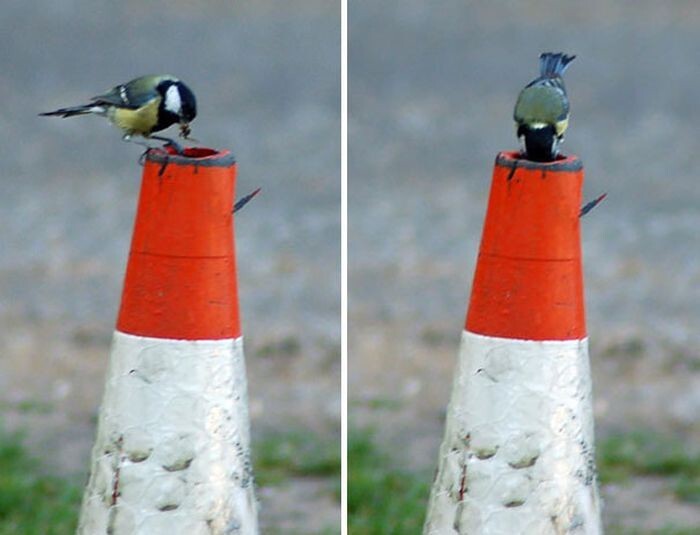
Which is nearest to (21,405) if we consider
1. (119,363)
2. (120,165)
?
(119,363)

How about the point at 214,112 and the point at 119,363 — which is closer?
the point at 119,363

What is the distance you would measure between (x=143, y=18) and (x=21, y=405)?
32.9ft

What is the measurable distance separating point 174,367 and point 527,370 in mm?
737

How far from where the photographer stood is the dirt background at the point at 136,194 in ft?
20.4

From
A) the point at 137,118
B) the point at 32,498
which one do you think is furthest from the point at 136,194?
the point at 137,118

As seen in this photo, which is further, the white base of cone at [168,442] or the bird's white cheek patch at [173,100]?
the bird's white cheek patch at [173,100]

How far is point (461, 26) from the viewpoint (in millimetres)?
15727

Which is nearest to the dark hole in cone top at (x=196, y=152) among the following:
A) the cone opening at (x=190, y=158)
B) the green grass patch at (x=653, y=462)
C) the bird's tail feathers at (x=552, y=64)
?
the cone opening at (x=190, y=158)

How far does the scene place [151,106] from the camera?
12.8 feet

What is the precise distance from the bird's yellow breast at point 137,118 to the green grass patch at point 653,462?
213 centimetres

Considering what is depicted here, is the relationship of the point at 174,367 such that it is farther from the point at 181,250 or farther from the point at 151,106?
the point at 151,106

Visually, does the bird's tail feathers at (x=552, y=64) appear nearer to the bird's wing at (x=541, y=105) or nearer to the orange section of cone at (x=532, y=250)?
the bird's wing at (x=541, y=105)

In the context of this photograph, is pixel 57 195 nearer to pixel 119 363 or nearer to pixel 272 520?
pixel 272 520

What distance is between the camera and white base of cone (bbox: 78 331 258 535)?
11.5ft
